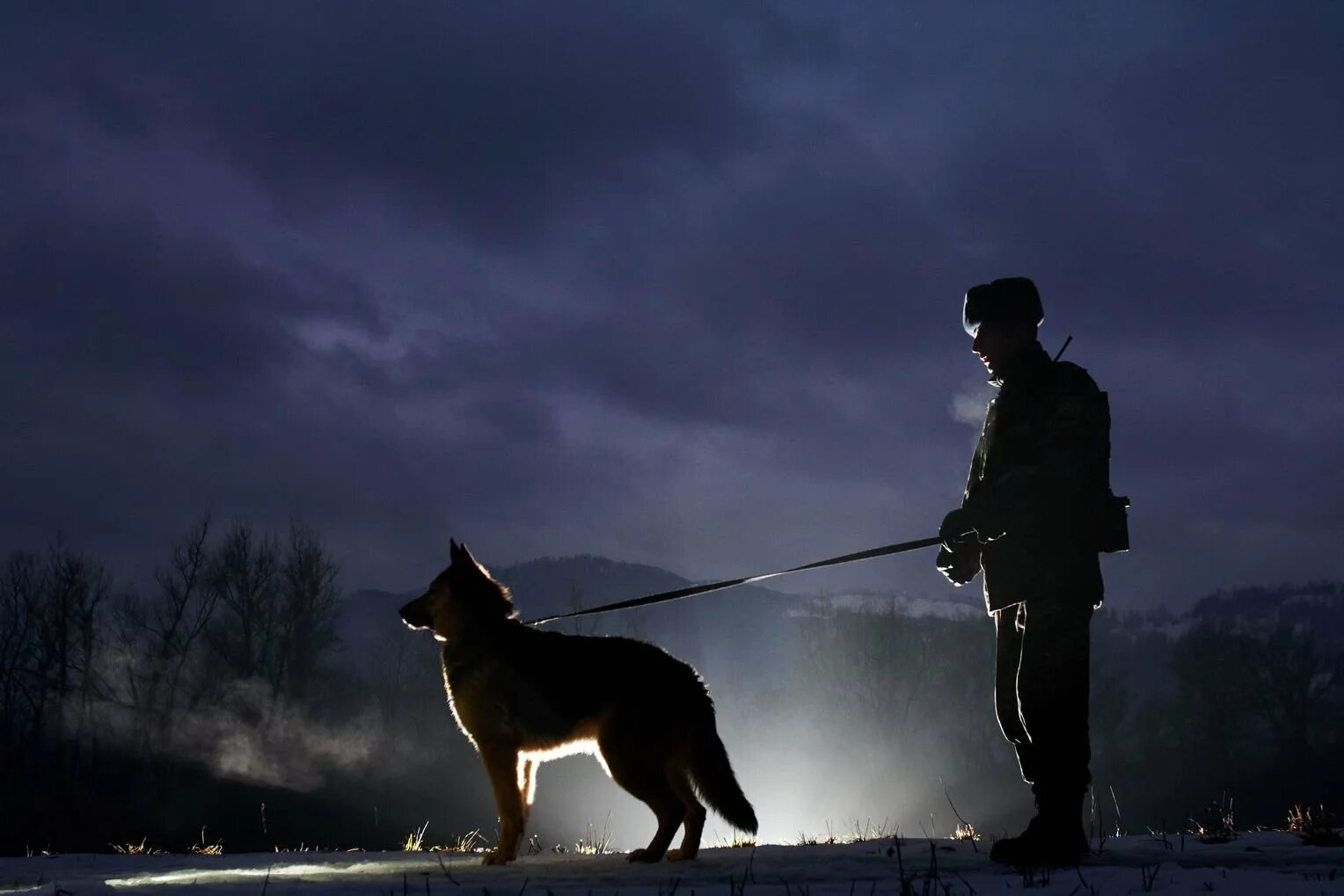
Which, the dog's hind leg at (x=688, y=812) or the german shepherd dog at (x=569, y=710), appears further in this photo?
the german shepherd dog at (x=569, y=710)

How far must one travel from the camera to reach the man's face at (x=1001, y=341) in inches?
220

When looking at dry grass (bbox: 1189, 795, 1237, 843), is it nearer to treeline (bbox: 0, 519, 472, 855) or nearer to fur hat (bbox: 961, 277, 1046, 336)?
fur hat (bbox: 961, 277, 1046, 336)

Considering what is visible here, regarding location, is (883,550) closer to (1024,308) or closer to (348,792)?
(1024,308)

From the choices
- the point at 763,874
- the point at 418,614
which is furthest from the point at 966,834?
the point at 418,614

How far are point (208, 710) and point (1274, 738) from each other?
7281 centimetres

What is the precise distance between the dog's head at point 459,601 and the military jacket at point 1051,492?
358 cm

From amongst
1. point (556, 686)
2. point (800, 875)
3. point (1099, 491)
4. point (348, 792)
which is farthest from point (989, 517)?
point (348, 792)

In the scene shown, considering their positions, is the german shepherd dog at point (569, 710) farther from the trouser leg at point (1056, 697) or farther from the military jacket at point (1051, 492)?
the military jacket at point (1051, 492)

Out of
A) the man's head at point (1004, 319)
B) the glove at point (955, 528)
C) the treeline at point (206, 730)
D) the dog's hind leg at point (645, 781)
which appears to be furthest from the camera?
the treeline at point (206, 730)

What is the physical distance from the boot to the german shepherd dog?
163cm

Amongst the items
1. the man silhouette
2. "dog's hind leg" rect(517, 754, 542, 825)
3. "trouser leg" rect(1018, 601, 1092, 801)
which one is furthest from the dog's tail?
"trouser leg" rect(1018, 601, 1092, 801)

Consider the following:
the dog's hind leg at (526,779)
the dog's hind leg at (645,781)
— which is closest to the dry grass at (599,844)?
the dog's hind leg at (526,779)

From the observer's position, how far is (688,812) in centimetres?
618

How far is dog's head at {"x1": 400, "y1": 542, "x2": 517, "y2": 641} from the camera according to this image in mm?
7152
